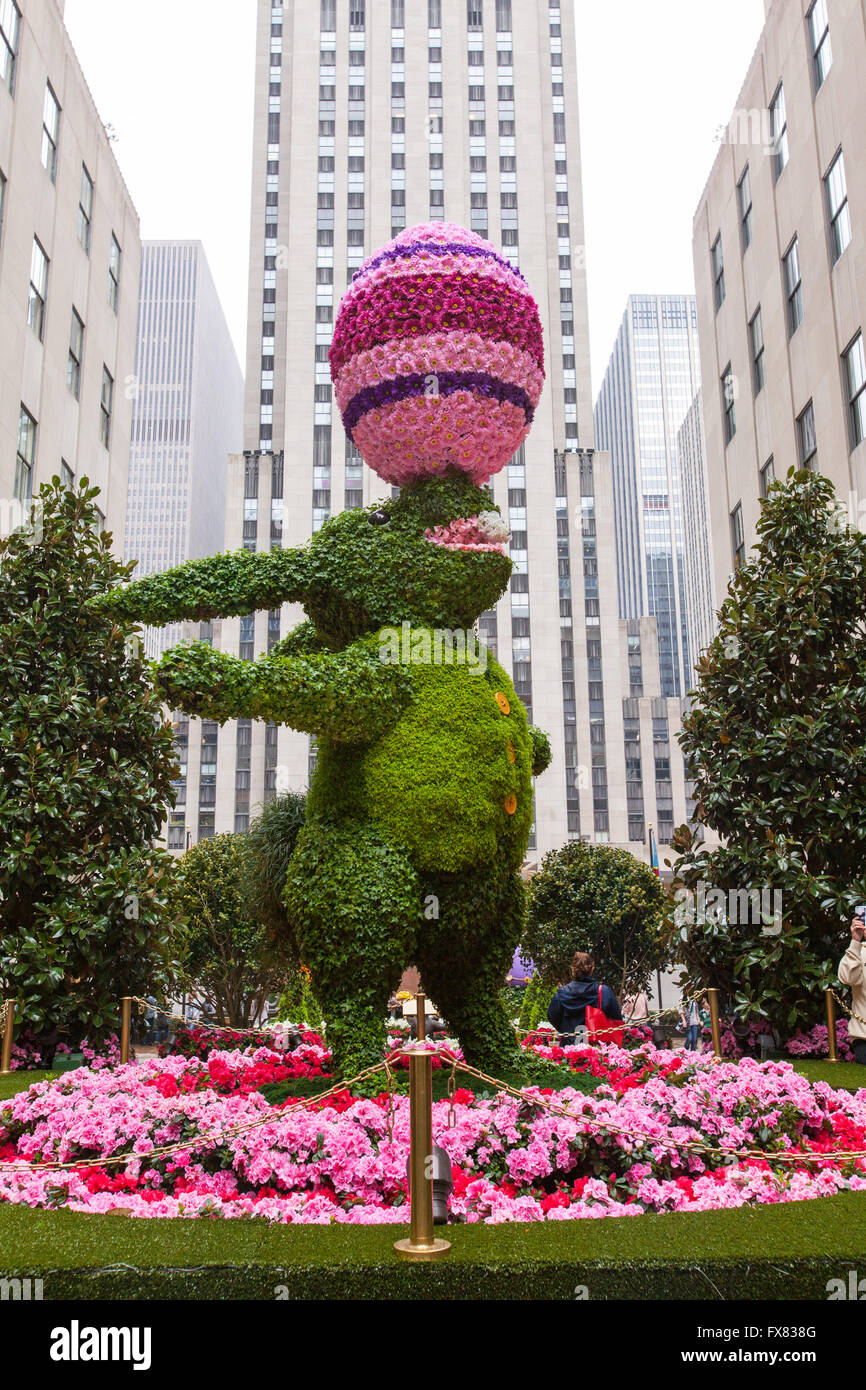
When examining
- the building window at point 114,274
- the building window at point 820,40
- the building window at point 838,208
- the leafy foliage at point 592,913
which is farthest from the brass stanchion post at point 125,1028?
the building window at point 820,40

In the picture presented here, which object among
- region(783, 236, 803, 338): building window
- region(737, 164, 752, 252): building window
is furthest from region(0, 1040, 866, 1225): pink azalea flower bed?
region(737, 164, 752, 252): building window

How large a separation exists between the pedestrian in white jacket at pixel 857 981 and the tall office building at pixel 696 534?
326ft

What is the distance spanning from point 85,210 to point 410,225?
1718 inches

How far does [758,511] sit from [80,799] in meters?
14.9

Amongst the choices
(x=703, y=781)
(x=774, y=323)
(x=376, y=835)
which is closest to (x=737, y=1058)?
(x=703, y=781)

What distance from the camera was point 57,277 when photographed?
17141 millimetres

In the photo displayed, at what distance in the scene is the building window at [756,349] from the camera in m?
19.1

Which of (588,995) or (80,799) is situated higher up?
(80,799)

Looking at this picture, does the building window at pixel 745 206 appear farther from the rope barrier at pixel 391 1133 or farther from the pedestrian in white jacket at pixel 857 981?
the rope barrier at pixel 391 1133

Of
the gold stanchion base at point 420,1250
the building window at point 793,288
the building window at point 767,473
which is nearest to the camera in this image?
the gold stanchion base at point 420,1250

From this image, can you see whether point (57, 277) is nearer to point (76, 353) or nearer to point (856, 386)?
point (76, 353)

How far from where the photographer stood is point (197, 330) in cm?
9956

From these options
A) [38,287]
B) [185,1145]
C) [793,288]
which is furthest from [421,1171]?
[793,288]

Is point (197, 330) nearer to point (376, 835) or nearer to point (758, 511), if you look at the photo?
point (758, 511)
